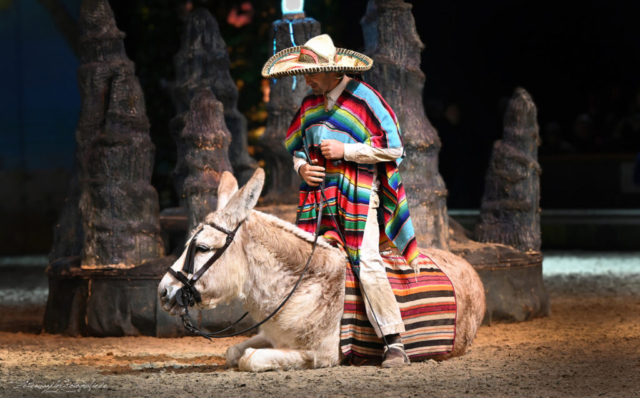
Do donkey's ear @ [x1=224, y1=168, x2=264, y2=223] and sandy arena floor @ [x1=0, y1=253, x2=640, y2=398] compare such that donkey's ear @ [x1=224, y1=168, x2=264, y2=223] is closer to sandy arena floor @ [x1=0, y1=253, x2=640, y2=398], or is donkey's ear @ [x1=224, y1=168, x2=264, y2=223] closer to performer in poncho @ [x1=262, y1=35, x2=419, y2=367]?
performer in poncho @ [x1=262, y1=35, x2=419, y2=367]

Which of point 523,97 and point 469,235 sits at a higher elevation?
point 523,97

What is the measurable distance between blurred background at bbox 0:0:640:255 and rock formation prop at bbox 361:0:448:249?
554 cm

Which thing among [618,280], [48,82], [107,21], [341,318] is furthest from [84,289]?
[48,82]

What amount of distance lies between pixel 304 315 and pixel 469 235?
363 cm

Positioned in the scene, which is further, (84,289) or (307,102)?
(84,289)

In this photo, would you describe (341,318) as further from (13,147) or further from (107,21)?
(13,147)

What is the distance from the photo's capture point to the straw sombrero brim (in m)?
5.23

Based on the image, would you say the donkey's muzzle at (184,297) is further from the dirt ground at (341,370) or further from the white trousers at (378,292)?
the white trousers at (378,292)

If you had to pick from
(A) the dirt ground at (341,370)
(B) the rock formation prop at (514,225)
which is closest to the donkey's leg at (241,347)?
(A) the dirt ground at (341,370)

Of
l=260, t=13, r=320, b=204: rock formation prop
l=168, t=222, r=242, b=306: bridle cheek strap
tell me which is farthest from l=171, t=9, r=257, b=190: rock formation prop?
l=168, t=222, r=242, b=306: bridle cheek strap

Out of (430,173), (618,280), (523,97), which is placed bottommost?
(618,280)

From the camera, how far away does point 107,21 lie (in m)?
7.64

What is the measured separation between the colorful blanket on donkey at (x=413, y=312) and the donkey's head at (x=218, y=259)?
2.40ft

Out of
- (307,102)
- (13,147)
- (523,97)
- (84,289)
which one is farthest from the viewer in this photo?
(13,147)
